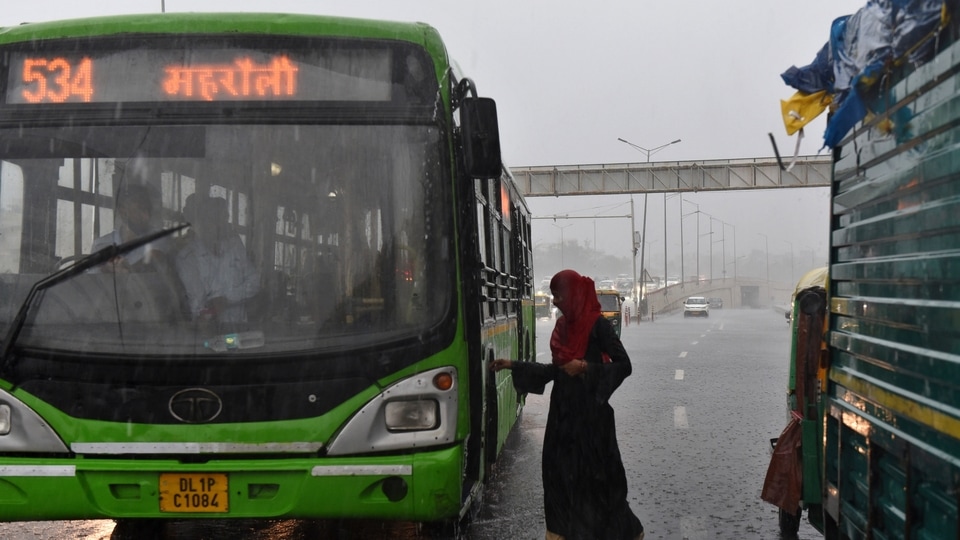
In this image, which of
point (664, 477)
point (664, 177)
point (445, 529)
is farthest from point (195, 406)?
point (664, 177)

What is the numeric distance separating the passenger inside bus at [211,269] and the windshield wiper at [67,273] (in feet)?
0.31

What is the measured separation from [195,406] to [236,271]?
24.7 inches

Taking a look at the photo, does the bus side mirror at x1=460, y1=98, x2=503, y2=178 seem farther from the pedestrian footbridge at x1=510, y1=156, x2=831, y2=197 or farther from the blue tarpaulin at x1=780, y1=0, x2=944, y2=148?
the pedestrian footbridge at x1=510, y1=156, x2=831, y2=197

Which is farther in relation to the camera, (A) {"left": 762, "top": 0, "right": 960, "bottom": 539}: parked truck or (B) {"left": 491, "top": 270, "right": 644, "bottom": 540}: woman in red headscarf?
(B) {"left": 491, "top": 270, "right": 644, "bottom": 540}: woman in red headscarf

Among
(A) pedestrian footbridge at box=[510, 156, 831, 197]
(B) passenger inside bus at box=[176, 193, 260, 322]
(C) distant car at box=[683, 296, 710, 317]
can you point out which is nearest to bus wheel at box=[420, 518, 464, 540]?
(B) passenger inside bus at box=[176, 193, 260, 322]

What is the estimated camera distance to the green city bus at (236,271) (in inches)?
185

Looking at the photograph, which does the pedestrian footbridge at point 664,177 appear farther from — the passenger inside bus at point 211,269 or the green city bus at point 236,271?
the passenger inside bus at point 211,269

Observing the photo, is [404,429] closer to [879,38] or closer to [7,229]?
[7,229]

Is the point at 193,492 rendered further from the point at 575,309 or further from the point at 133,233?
the point at 575,309

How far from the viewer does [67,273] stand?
15.6 feet

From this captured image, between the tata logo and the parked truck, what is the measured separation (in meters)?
2.75

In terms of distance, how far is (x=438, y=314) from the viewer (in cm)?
490

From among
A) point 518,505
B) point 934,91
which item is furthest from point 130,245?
point 518,505

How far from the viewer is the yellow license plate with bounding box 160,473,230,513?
183 inches
